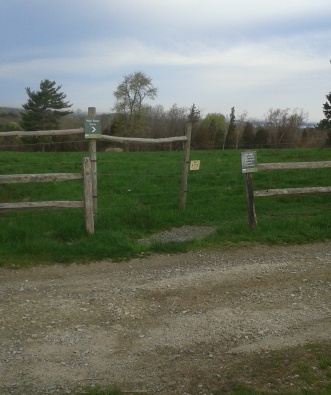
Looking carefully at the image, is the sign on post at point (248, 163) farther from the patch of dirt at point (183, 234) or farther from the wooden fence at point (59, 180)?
the wooden fence at point (59, 180)

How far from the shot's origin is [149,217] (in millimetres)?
8969

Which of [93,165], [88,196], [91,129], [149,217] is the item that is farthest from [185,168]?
[88,196]

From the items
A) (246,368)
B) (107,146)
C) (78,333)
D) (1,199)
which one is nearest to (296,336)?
(246,368)

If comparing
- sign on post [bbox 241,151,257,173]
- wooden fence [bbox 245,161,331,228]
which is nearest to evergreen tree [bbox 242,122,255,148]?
wooden fence [bbox 245,161,331,228]

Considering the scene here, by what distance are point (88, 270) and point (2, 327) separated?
1831 mm

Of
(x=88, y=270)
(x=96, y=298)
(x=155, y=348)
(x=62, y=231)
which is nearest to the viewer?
(x=155, y=348)

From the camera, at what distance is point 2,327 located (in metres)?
4.83

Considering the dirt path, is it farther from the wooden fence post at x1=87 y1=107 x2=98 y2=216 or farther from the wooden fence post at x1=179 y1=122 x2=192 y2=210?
the wooden fence post at x1=179 y1=122 x2=192 y2=210

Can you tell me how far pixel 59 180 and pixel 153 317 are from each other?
3.33m

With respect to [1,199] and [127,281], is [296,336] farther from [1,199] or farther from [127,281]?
[1,199]

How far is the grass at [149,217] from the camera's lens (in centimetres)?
720

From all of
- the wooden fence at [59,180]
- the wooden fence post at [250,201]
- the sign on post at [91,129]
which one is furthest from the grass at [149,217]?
the sign on post at [91,129]

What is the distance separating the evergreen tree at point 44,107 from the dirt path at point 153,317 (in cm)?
3873

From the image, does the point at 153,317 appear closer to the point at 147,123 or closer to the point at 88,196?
the point at 88,196
